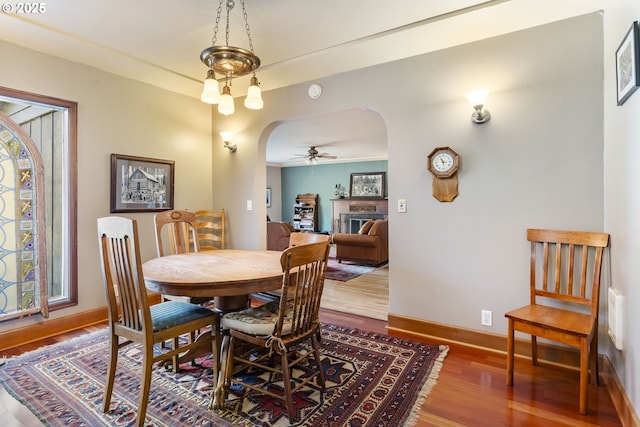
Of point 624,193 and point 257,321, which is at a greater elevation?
point 624,193

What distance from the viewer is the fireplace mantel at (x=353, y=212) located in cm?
923

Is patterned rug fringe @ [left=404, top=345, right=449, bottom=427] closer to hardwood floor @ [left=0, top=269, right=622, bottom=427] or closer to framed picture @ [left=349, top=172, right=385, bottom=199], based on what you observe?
hardwood floor @ [left=0, top=269, right=622, bottom=427]

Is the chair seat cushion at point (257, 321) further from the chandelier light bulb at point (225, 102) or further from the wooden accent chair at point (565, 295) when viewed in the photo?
the wooden accent chair at point (565, 295)

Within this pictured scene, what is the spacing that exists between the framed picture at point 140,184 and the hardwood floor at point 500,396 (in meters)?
1.48

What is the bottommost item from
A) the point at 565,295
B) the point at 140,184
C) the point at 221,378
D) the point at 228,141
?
the point at 221,378

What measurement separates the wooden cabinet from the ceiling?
7.17 meters

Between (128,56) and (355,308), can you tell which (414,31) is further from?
(355,308)

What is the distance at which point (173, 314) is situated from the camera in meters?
1.83

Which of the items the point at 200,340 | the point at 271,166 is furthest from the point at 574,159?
the point at 271,166

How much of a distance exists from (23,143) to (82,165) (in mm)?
441

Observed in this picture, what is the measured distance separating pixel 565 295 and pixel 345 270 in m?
3.83

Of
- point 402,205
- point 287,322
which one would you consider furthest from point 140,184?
point 402,205

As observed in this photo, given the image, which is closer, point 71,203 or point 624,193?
point 624,193

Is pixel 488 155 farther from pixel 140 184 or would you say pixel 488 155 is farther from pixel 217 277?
pixel 140 184
